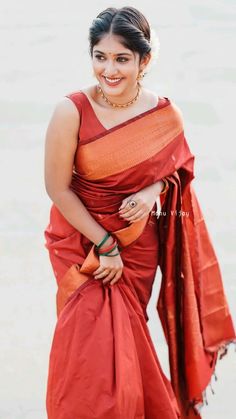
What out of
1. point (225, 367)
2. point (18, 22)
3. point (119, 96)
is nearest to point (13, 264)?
point (225, 367)

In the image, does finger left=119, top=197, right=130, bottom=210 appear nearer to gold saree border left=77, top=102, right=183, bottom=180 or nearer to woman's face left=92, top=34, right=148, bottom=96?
gold saree border left=77, top=102, right=183, bottom=180

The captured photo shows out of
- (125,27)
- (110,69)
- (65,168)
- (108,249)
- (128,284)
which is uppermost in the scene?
(125,27)

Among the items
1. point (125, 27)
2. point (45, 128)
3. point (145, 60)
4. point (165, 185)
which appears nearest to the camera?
point (125, 27)

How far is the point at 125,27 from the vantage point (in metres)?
3.01

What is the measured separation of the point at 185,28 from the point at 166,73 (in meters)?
0.92

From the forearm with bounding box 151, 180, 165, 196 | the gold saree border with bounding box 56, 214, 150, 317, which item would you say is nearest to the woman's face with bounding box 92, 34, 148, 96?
the forearm with bounding box 151, 180, 165, 196

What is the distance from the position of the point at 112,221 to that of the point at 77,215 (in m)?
0.11

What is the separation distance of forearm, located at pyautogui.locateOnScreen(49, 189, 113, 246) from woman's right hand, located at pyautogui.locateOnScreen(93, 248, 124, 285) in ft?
0.16

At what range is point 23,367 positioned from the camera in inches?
157

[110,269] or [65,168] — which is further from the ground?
[65,168]

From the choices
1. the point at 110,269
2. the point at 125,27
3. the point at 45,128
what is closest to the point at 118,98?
the point at 125,27

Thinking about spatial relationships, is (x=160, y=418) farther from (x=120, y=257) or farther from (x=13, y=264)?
(x=13, y=264)

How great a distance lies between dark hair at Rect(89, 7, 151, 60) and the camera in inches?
119

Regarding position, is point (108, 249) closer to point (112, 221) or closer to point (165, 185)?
point (112, 221)
